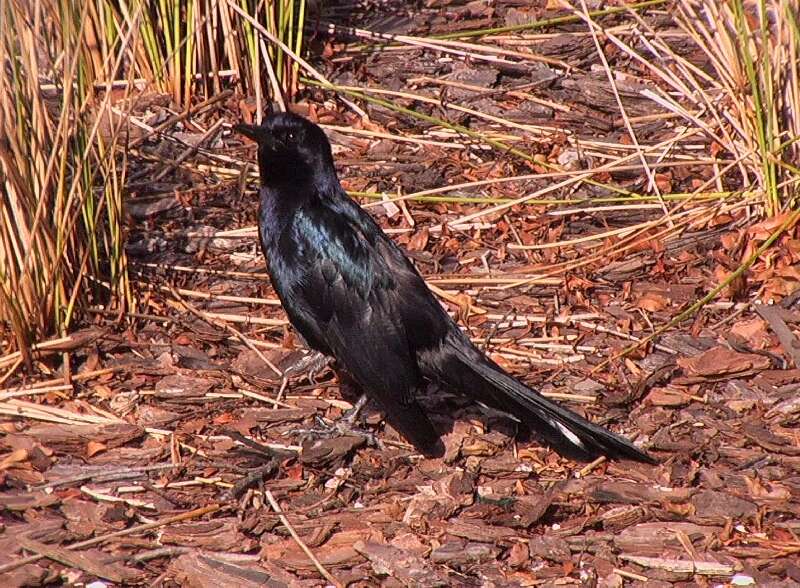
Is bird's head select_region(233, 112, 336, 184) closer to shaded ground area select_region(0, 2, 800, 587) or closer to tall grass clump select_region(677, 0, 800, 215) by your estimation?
shaded ground area select_region(0, 2, 800, 587)

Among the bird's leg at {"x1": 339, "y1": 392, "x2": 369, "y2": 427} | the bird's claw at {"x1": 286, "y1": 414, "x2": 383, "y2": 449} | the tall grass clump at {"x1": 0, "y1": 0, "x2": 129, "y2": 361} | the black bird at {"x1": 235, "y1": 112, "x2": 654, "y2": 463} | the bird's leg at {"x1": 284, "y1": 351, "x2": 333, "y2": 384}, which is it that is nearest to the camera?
the tall grass clump at {"x1": 0, "y1": 0, "x2": 129, "y2": 361}

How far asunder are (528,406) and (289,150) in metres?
1.59

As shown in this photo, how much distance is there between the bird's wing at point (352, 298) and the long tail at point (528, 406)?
7.4 inches

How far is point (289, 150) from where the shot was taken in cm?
525

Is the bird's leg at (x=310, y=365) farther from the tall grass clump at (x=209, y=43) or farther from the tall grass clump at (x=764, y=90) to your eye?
the tall grass clump at (x=764, y=90)

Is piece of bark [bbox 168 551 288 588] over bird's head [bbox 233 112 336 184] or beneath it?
beneath

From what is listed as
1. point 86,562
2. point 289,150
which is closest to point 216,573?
point 86,562

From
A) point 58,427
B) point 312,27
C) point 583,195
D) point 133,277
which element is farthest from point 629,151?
point 58,427

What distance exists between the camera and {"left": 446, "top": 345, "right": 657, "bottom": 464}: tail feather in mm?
4477

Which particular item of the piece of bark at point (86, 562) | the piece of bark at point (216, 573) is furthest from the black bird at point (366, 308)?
the piece of bark at point (86, 562)

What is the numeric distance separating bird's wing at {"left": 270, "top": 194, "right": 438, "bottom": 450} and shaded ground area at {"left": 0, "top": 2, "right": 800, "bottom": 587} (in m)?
0.29

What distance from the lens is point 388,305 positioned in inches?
193

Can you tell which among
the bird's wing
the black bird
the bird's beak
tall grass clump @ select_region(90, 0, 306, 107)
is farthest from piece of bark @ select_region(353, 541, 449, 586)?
tall grass clump @ select_region(90, 0, 306, 107)

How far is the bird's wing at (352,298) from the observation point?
4.79 meters
